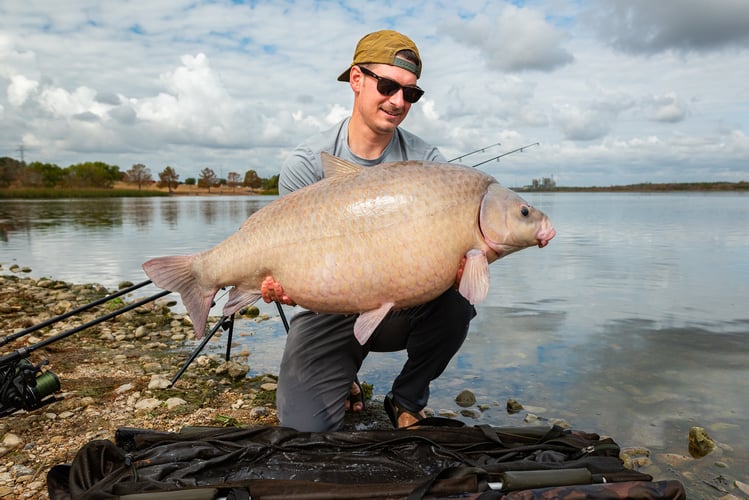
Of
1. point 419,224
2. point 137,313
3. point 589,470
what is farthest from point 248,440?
point 137,313

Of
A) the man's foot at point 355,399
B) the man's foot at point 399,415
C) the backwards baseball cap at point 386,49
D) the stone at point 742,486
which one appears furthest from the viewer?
the man's foot at point 355,399

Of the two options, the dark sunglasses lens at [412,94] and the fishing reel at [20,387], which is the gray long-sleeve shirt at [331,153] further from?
the fishing reel at [20,387]

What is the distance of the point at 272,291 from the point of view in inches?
117

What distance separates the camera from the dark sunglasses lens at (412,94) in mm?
3391

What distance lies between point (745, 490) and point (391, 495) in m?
2.06

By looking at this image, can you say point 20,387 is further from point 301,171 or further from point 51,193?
point 51,193

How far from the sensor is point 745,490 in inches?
116

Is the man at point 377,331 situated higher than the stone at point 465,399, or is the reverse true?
the man at point 377,331

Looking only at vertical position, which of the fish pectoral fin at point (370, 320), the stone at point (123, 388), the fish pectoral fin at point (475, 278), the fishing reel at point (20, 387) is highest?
the fish pectoral fin at point (475, 278)

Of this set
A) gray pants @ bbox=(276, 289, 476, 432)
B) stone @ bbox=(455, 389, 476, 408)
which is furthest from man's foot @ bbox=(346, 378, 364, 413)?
stone @ bbox=(455, 389, 476, 408)

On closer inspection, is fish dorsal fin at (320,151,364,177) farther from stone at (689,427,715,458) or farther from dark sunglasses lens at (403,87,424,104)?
stone at (689,427,715,458)

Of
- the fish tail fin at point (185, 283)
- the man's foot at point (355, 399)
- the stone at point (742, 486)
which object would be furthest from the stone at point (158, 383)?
the stone at point (742, 486)

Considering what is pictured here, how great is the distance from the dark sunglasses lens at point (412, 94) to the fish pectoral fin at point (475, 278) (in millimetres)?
1170

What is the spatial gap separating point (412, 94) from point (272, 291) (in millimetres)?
1474
